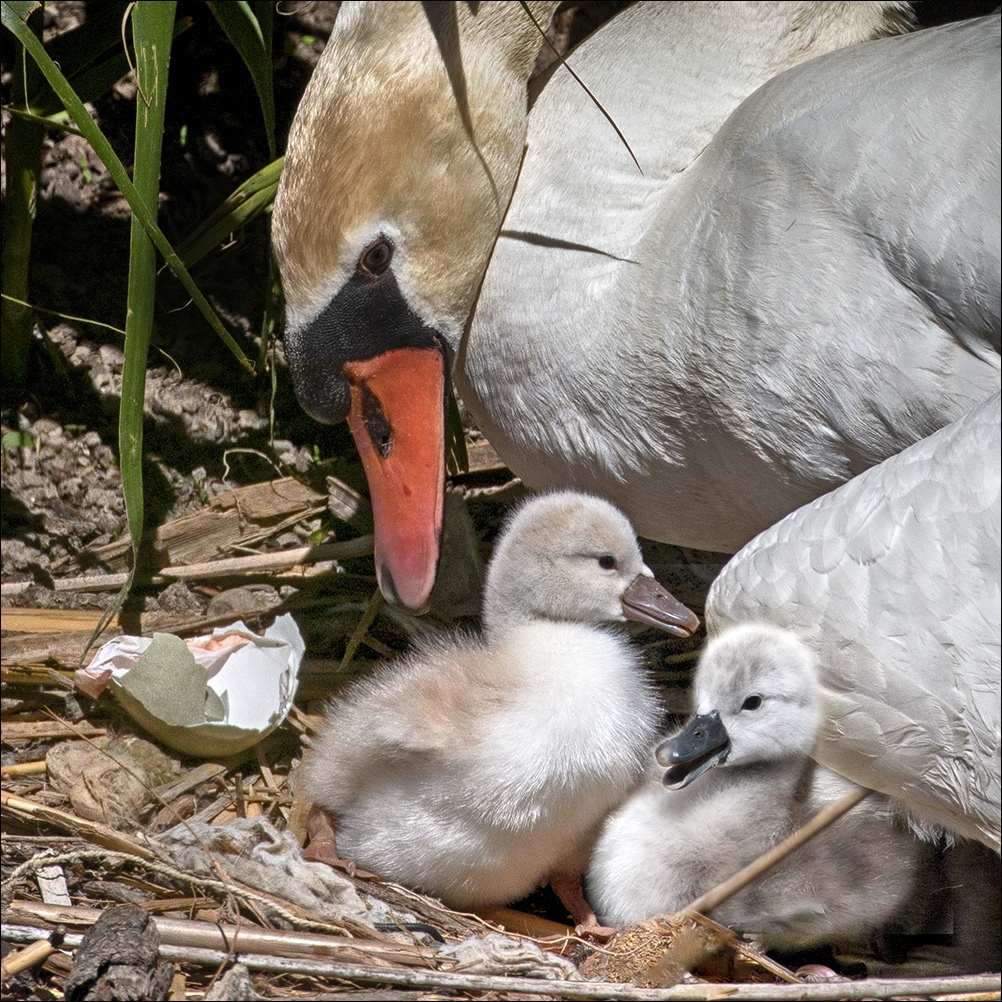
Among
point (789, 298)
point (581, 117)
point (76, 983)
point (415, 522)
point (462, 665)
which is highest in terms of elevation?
point (581, 117)

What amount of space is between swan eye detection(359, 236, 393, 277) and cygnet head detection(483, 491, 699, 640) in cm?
46

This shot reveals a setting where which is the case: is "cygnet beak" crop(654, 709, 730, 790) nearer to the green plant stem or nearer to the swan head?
the swan head

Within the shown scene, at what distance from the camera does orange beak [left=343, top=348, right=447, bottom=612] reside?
1942mm

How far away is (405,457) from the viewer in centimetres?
196

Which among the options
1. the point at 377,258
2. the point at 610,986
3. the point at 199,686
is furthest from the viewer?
the point at 199,686

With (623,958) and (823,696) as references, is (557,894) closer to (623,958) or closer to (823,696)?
(623,958)

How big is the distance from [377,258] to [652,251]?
419 millimetres

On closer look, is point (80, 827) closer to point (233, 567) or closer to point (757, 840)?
point (233, 567)

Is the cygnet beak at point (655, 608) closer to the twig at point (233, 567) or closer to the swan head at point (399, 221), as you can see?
the swan head at point (399, 221)

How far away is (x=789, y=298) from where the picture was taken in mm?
1666

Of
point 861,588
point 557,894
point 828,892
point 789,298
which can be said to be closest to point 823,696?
point 861,588

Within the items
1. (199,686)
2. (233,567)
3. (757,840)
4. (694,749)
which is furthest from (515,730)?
(233,567)

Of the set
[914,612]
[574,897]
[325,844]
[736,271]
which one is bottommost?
[574,897]

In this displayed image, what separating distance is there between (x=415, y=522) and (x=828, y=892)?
2.76 feet
